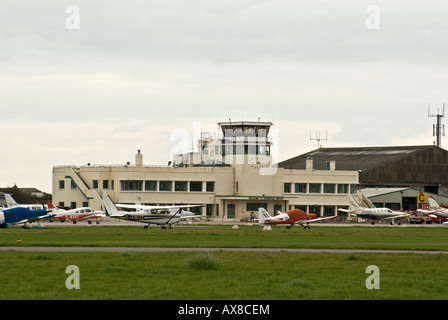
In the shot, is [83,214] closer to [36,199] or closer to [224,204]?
[224,204]

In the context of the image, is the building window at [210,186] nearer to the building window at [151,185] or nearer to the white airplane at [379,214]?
the building window at [151,185]

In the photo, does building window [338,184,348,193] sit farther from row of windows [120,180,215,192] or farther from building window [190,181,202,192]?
building window [190,181,202,192]

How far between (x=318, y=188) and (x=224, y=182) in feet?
57.8

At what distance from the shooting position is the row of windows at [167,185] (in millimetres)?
125875

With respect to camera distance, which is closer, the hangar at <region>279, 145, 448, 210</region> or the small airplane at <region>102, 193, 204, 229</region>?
the small airplane at <region>102, 193, 204, 229</region>

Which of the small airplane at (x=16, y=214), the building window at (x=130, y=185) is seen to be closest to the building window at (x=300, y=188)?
the building window at (x=130, y=185)

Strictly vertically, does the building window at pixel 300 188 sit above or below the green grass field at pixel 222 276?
above

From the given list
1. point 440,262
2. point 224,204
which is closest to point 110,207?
point 224,204

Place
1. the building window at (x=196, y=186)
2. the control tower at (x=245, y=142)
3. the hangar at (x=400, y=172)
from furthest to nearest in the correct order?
1. the hangar at (x=400, y=172)
2. the control tower at (x=245, y=142)
3. the building window at (x=196, y=186)

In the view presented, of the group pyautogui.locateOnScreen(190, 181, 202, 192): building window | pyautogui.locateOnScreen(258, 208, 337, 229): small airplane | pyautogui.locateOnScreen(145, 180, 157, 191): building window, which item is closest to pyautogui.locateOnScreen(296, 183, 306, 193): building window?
pyautogui.locateOnScreen(190, 181, 202, 192): building window

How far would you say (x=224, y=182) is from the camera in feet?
428

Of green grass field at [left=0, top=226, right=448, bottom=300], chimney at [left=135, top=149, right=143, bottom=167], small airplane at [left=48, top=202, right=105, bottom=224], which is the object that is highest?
chimney at [left=135, top=149, right=143, bottom=167]

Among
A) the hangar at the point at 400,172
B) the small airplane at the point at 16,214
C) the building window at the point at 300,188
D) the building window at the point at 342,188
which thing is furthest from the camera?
Answer: the hangar at the point at 400,172

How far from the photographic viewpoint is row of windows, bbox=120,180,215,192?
125875 millimetres
